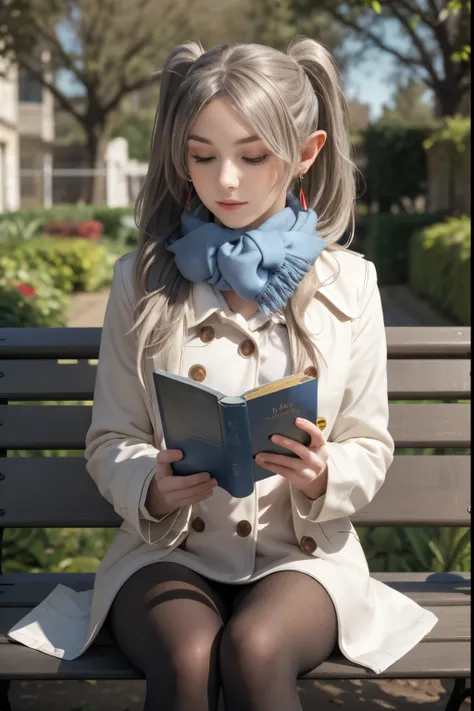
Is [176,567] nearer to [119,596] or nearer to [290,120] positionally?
[119,596]

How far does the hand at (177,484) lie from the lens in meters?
2.13

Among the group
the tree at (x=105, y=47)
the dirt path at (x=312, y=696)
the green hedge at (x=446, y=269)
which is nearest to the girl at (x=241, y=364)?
the dirt path at (x=312, y=696)

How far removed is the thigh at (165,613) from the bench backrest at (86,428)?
0.59 metres

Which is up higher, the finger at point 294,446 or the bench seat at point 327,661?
the finger at point 294,446

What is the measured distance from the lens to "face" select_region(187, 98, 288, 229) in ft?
7.48

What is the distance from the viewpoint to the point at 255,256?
7.62 feet

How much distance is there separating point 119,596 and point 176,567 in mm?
139

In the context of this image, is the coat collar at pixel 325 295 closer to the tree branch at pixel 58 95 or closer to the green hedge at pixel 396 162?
the green hedge at pixel 396 162

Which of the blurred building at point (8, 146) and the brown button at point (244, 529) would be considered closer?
the brown button at point (244, 529)

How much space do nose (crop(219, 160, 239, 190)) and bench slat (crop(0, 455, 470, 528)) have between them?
37.8 inches

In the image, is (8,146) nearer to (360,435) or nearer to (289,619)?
(360,435)

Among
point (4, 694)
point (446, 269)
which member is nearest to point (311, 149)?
point (4, 694)

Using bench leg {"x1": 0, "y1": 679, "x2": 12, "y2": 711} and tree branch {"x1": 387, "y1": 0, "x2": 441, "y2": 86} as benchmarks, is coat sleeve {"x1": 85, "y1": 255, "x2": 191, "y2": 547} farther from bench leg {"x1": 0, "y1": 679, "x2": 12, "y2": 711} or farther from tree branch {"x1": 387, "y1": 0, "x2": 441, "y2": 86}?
tree branch {"x1": 387, "y1": 0, "x2": 441, "y2": 86}

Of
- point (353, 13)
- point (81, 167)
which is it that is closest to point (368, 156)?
point (353, 13)
